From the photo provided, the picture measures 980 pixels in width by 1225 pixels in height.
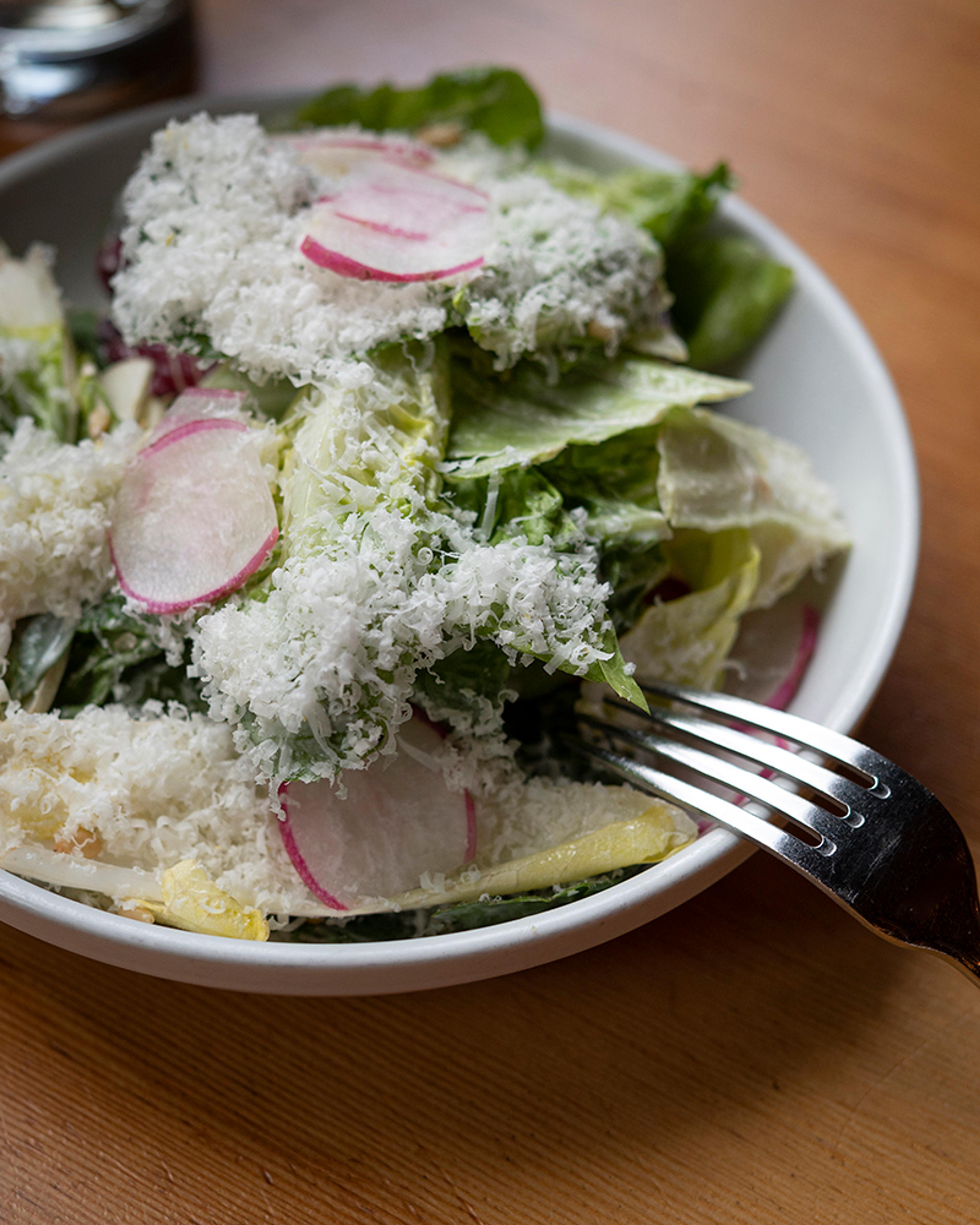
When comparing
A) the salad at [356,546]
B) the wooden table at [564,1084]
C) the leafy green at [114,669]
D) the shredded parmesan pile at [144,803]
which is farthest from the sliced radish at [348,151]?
the wooden table at [564,1084]

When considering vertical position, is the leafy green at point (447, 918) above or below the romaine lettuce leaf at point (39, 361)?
below

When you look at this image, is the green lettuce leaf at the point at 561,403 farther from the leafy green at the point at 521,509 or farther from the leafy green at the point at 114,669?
the leafy green at the point at 114,669

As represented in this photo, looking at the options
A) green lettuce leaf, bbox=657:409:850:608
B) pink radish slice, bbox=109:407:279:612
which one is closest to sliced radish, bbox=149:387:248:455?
pink radish slice, bbox=109:407:279:612

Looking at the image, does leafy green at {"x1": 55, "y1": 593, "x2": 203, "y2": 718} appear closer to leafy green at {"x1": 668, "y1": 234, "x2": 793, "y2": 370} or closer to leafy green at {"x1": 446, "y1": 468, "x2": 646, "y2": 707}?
leafy green at {"x1": 446, "y1": 468, "x2": 646, "y2": 707}

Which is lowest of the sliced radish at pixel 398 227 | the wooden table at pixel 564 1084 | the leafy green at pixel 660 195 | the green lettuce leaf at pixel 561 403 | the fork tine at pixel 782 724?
the wooden table at pixel 564 1084

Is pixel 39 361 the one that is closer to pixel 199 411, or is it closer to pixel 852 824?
pixel 199 411
